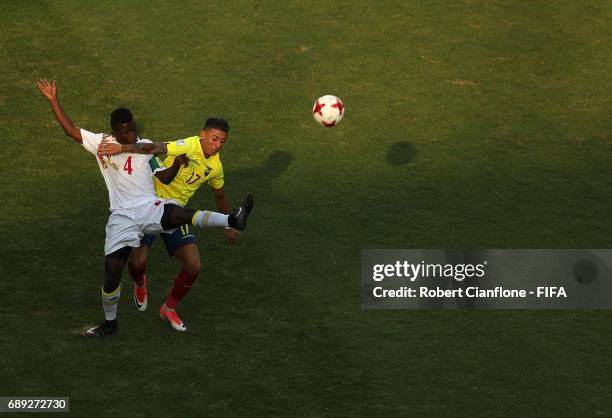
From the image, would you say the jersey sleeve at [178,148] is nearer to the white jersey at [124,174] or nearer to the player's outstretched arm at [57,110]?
the white jersey at [124,174]

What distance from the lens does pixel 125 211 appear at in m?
15.5

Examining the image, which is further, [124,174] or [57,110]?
[124,174]

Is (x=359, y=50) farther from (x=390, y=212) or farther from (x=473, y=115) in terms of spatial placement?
(x=390, y=212)

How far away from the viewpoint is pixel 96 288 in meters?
17.3

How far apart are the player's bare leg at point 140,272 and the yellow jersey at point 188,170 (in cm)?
81

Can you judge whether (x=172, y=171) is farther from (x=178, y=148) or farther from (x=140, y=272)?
(x=140, y=272)

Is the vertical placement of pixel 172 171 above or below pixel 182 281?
above

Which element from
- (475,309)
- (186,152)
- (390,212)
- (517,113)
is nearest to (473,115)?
(517,113)

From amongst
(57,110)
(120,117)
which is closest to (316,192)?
(120,117)

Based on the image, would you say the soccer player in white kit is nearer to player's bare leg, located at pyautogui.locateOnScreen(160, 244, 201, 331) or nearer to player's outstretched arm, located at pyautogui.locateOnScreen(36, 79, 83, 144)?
player's outstretched arm, located at pyautogui.locateOnScreen(36, 79, 83, 144)

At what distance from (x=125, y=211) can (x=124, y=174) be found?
0.47 metres

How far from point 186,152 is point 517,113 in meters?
9.29

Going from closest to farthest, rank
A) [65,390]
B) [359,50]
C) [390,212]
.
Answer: [65,390]
[390,212]
[359,50]

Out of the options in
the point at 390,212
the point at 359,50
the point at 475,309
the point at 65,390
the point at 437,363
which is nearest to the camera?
the point at 65,390
